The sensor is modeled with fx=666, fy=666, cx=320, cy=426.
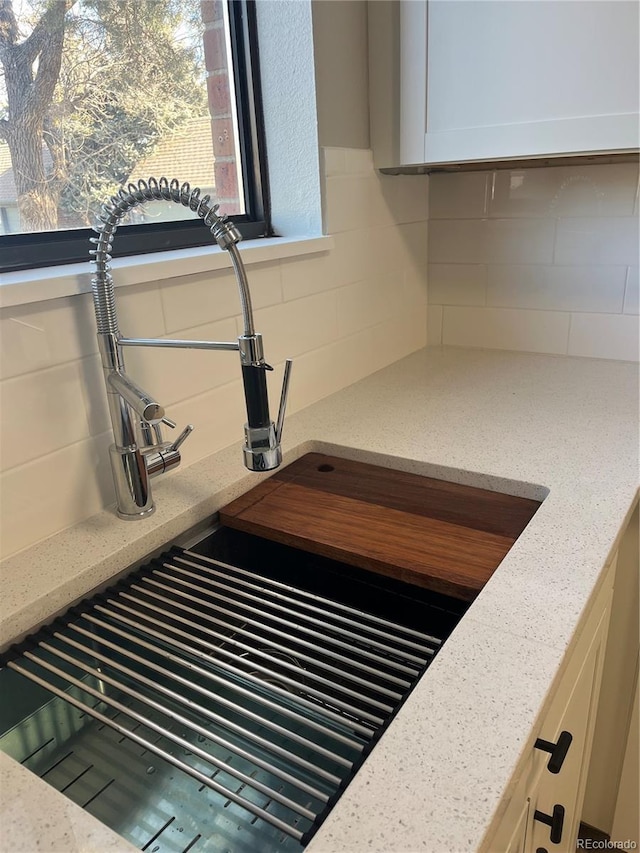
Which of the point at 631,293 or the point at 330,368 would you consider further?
the point at 631,293

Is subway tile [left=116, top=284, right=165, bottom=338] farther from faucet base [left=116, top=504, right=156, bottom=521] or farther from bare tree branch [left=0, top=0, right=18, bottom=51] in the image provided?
bare tree branch [left=0, top=0, right=18, bottom=51]

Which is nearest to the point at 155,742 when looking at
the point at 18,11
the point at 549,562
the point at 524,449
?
the point at 549,562

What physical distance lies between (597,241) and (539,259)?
14cm

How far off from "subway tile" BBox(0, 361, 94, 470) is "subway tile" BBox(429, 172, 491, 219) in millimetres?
1156

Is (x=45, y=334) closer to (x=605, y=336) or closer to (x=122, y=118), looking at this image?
(x=122, y=118)

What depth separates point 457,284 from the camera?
1.78 m

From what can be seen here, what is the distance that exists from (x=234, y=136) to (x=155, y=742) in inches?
43.9

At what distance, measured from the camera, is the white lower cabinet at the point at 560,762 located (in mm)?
648

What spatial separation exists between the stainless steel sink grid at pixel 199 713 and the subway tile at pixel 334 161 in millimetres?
841

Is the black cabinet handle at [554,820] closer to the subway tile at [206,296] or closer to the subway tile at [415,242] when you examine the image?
the subway tile at [206,296]

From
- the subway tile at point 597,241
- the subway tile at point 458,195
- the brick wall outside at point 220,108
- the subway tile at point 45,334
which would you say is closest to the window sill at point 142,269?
the subway tile at point 45,334

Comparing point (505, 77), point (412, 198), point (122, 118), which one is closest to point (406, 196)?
point (412, 198)

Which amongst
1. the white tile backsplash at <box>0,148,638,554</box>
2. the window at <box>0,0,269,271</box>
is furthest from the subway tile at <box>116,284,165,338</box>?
the window at <box>0,0,269,271</box>

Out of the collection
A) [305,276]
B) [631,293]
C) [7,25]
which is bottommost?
[631,293]
